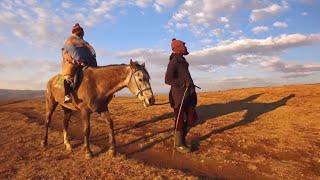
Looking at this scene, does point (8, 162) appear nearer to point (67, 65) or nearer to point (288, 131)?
point (67, 65)

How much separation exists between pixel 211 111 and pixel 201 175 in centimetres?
940

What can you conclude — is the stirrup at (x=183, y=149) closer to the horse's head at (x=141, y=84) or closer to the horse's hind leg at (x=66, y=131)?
the horse's head at (x=141, y=84)

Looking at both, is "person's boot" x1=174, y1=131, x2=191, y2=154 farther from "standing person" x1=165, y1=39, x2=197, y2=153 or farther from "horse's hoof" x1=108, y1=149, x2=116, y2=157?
"horse's hoof" x1=108, y1=149, x2=116, y2=157

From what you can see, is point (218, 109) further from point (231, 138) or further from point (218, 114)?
point (231, 138)

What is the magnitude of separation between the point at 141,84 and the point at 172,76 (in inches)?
60.5

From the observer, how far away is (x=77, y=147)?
12.3 m

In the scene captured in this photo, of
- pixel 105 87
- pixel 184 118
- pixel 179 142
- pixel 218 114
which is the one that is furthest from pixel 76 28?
pixel 218 114

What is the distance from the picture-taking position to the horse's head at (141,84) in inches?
404

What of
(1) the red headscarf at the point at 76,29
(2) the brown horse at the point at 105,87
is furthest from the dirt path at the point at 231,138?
(1) the red headscarf at the point at 76,29

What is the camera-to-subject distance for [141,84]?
10.4 meters

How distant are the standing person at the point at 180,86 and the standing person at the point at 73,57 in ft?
8.02

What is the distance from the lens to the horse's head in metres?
10.3

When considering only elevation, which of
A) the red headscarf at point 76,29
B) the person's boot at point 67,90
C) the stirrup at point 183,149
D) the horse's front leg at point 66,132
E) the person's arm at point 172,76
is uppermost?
the red headscarf at point 76,29

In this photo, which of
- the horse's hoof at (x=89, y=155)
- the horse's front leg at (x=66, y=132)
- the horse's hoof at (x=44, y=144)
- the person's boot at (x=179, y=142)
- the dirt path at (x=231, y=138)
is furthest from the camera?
the horse's hoof at (x=44, y=144)
